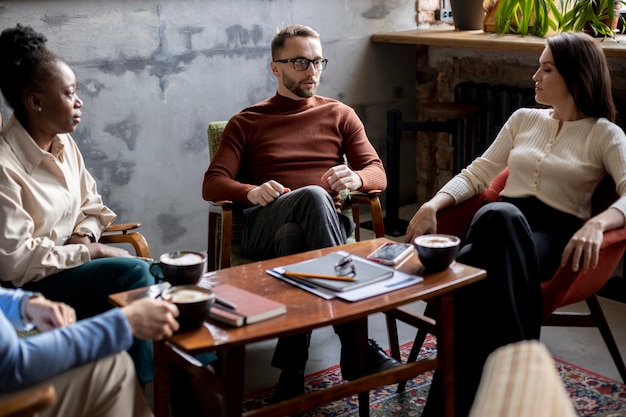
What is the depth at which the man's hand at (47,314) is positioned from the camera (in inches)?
77.2

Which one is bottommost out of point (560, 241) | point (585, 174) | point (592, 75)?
point (560, 241)

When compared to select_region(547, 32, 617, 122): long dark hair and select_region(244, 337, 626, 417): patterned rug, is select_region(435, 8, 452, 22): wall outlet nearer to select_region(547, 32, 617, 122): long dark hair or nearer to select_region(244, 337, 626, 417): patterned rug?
select_region(547, 32, 617, 122): long dark hair

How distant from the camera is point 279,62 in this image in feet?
10.6

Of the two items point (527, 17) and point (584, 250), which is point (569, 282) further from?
point (527, 17)

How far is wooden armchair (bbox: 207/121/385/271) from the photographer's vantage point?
9.77ft

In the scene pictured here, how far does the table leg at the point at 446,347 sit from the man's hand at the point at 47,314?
949mm

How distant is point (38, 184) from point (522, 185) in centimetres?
155

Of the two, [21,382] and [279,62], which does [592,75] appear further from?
[21,382]

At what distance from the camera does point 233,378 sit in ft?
6.40

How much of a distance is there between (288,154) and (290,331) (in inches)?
52.6

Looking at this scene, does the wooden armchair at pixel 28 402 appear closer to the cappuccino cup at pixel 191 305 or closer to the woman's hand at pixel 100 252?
the cappuccino cup at pixel 191 305

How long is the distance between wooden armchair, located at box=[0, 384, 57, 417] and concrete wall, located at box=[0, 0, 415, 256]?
2.20 metres

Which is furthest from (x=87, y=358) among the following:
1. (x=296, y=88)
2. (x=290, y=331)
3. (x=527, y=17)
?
(x=527, y=17)

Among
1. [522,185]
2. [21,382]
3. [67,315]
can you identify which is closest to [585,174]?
[522,185]
